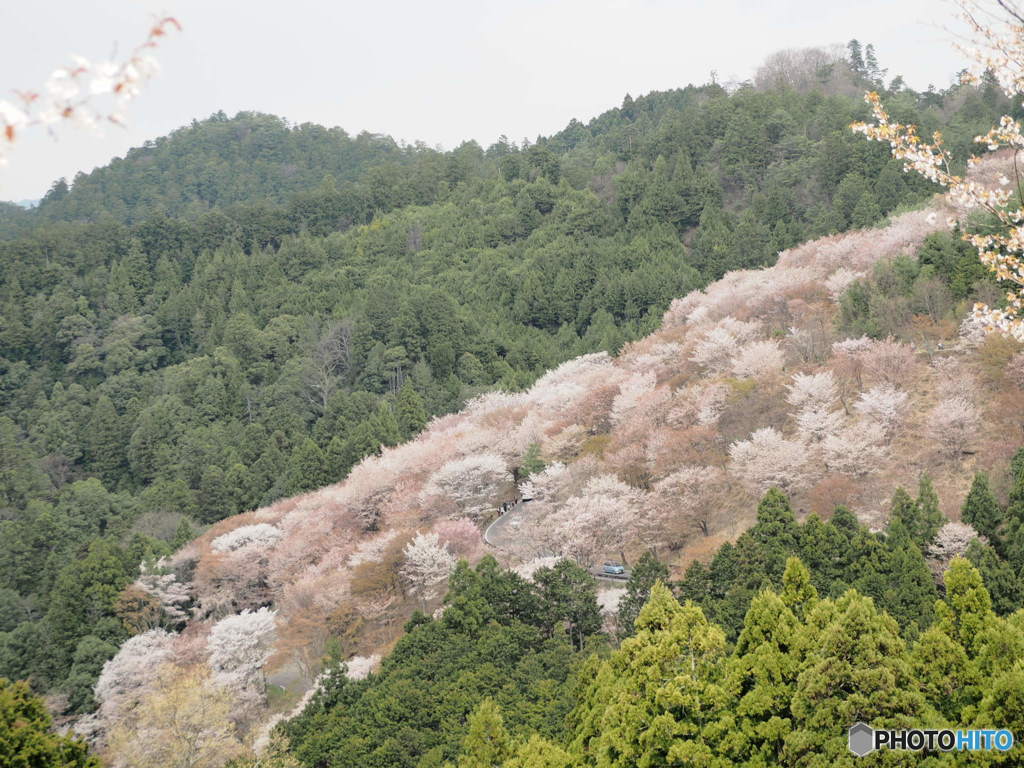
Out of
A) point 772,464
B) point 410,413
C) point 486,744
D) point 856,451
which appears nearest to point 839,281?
point 856,451

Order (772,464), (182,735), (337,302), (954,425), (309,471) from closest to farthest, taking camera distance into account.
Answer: (182,735)
(954,425)
(772,464)
(309,471)
(337,302)

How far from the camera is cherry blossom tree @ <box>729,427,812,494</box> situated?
72.7 feet

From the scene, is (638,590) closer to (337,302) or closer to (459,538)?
(459,538)

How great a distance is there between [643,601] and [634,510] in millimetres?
5950

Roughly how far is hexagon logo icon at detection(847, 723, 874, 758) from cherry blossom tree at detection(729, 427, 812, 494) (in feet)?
41.3

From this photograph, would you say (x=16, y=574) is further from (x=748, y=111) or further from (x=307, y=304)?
(x=748, y=111)

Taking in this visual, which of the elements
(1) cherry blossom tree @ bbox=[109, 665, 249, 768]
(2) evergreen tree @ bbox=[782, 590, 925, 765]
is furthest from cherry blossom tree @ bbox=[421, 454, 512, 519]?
(2) evergreen tree @ bbox=[782, 590, 925, 765]

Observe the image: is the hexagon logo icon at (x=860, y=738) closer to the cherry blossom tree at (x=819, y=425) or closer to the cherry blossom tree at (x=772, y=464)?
the cherry blossom tree at (x=772, y=464)

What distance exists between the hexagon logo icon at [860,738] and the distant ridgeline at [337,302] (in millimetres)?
23797

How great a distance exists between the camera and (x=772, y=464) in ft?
72.9

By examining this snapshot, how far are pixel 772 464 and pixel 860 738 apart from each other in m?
12.9

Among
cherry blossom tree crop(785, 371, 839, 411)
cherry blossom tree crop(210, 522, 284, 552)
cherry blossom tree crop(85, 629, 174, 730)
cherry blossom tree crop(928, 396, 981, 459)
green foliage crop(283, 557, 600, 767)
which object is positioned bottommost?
cherry blossom tree crop(85, 629, 174, 730)

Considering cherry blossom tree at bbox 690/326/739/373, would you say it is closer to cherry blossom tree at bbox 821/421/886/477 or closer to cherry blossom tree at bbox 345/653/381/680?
cherry blossom tree at bbox 821/421/886/477

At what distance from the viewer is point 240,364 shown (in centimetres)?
5597
